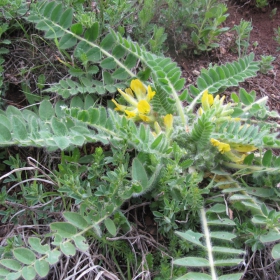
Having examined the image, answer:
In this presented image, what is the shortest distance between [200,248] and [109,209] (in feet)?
1.49

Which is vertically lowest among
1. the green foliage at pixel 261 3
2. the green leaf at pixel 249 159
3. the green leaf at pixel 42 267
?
the green leaf at pixel 42 267

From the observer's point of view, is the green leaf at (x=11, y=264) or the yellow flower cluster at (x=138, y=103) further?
the yellow flower cluster at (x=138, y=103)

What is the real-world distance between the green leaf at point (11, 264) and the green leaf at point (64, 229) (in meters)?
0.20

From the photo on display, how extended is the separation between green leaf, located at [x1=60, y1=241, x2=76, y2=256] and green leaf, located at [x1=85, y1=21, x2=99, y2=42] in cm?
128

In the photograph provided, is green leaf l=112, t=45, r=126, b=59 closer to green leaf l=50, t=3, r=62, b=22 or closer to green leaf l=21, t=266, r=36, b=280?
green leaf l=50, t=3, r=62, b=22

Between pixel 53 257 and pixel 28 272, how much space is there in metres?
0.11

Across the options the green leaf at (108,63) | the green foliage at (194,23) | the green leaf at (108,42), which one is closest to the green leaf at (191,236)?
the green leaf at (108,63)

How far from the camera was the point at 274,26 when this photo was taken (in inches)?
125

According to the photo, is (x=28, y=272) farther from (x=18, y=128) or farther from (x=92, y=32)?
(x=92, y=32)

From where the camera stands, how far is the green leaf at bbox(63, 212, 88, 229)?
1.63m

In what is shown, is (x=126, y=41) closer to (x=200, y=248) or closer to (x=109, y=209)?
(x=109, y=209)

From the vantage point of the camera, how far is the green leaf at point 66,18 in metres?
2.26

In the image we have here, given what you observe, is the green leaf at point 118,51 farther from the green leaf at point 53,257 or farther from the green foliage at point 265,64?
the green leaf at point 53,257

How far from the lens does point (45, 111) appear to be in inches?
82.0
